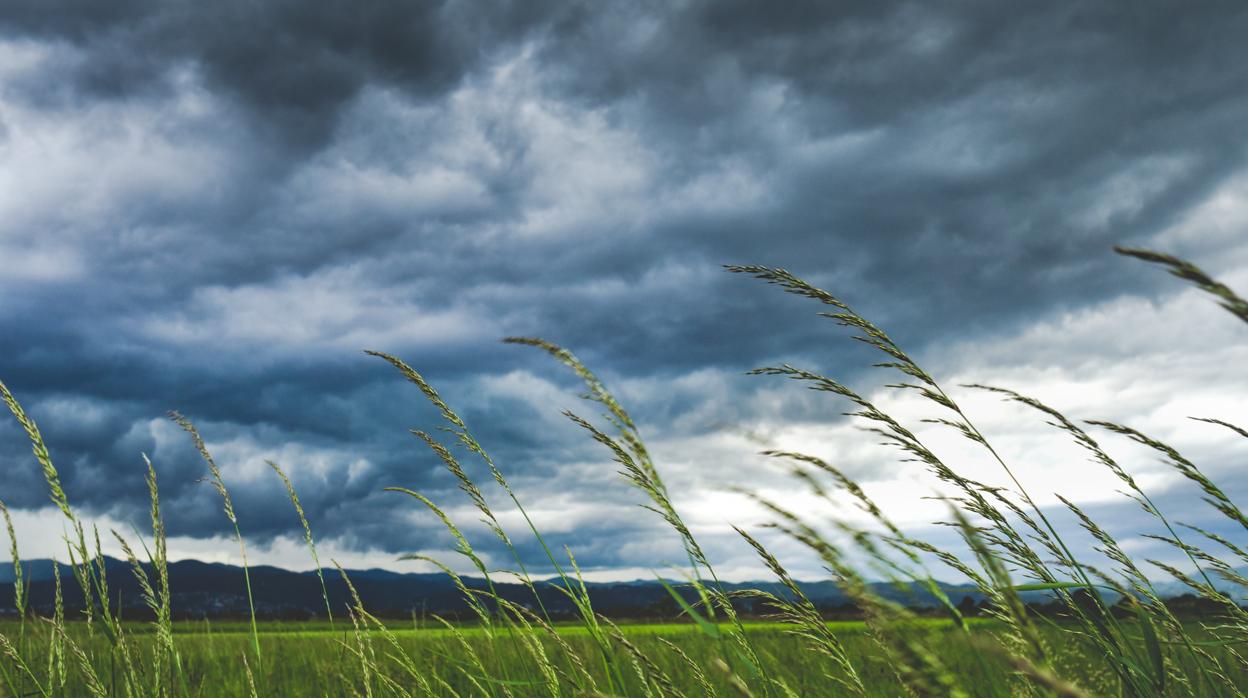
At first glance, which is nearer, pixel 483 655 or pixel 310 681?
pixel 310 681

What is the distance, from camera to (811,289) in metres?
2.40

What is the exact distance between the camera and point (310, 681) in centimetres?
539

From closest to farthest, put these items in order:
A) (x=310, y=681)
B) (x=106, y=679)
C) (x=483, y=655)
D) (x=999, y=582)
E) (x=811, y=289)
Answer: (x=999, y=582) → (x=811, y=289) → (x=106, y=679) → (x=310, y=681) → (x=483, y=655)

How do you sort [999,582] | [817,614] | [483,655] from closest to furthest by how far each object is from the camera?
[999,582]
[817,614]
[483,655]

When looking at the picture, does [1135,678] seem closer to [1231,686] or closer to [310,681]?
[1231,686]

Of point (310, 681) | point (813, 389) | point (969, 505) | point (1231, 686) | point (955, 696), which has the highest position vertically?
point (813, 389)

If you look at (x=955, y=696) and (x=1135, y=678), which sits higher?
(x=955, y=696)

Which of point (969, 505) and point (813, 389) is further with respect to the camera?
point (813, 389)

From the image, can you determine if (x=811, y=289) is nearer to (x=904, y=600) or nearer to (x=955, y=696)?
(x=904, y=600)

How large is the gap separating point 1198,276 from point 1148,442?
1.81 metres

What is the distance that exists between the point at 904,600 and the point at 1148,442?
1745mm

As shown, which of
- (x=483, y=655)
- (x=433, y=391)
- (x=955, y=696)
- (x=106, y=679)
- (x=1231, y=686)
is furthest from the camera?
(x=483, y=655)

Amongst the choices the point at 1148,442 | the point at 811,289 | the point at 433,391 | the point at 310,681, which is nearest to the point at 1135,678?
the point at 1148,442

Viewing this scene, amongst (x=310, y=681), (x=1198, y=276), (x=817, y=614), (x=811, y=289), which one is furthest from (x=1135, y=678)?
(x=310, y=681)
